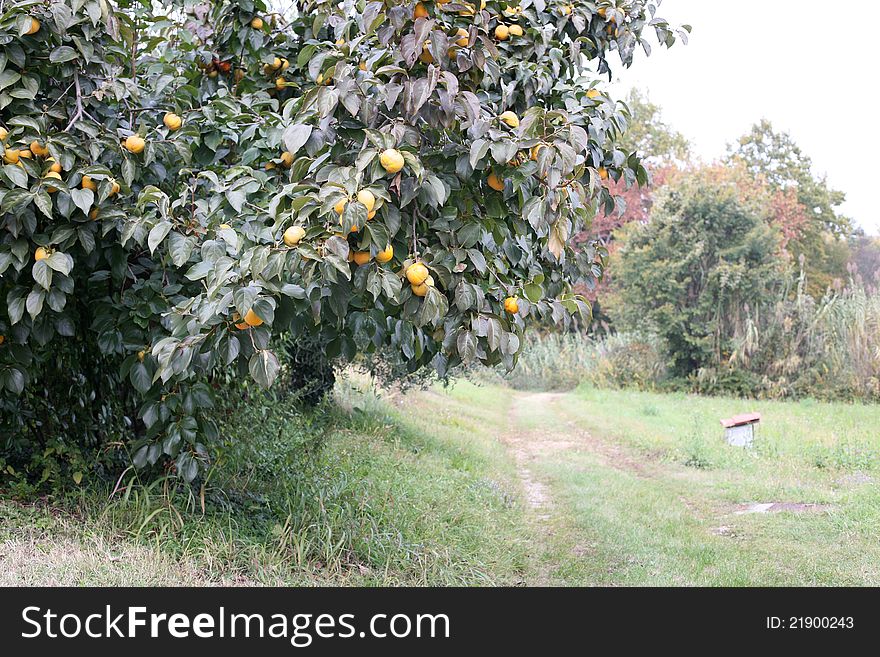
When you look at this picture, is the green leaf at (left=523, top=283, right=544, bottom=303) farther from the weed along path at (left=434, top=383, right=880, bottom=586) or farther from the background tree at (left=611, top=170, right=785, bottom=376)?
the background tree at (left=611, top=170, right=785, bottom=376)

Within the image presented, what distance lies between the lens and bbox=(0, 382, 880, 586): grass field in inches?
142

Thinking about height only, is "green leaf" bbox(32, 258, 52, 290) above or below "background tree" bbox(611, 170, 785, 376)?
below

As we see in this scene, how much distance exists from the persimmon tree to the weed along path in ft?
6.42

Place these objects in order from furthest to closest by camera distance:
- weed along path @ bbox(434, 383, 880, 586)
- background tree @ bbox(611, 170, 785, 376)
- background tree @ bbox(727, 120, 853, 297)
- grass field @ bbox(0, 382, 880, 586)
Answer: background tree @ bbox(727, 120, 853, 297) < background tree @ bbox(611, 170, 785, 376) < weed along path @ bbox(434, 383, 880, 586) < grass field @ bbox(0, 382, 880, 586)

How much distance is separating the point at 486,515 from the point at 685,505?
6.17 ft

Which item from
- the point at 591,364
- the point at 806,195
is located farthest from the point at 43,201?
the point at 806,195

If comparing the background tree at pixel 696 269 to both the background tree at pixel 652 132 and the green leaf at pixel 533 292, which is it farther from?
the background tree at pixel 652 132

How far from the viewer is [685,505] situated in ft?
20.8

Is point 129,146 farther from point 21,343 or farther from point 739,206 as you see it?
point 739,206

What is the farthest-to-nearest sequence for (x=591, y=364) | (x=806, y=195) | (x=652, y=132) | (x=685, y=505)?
(x=652, y=132), (x=806, y=195), (x=591, y=364), (x=685, y=505)

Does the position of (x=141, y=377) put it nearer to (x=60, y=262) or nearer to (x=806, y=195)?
(x=60, y=262)

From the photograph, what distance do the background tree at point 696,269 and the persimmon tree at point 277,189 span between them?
10751 millimetres

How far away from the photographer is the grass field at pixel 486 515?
11.8 feet

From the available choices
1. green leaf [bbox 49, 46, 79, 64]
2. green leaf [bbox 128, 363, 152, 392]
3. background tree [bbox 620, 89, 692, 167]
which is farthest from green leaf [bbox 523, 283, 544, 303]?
background tree [bbox 620, 89, 692, 167]
